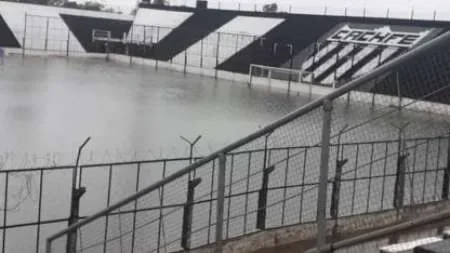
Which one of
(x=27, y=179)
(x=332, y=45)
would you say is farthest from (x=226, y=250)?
(x=332, y=45)

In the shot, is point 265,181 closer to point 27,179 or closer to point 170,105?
point 27,179

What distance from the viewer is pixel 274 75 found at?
141 ft

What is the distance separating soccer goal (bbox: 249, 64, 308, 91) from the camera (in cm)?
3959

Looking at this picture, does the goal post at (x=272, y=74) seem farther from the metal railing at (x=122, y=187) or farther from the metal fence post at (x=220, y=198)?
the metal fence post at (x=220, y=198)

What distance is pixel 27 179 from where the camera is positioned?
10.8 metres

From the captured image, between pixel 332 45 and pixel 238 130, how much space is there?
23180mm

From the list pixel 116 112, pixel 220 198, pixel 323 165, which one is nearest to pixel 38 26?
pixel 116 112

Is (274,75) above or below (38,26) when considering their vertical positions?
below

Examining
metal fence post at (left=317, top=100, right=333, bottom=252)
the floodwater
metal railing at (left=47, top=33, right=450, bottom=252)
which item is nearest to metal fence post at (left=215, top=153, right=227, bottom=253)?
metal railing at (left=47, top=33, right=450, bottom=252)

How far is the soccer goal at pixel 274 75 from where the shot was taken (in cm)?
3959

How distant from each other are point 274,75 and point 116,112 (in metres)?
21.4

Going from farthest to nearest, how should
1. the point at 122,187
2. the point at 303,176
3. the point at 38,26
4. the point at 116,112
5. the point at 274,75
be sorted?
the point at 38,26, the point at 274,75, the point at 116,112, the point at 122,187, the point at 303,176

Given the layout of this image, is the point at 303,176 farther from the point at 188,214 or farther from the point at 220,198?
the point at 220,198

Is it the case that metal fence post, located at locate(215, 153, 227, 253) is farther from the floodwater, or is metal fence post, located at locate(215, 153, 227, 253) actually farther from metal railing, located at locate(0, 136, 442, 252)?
the floodwater
